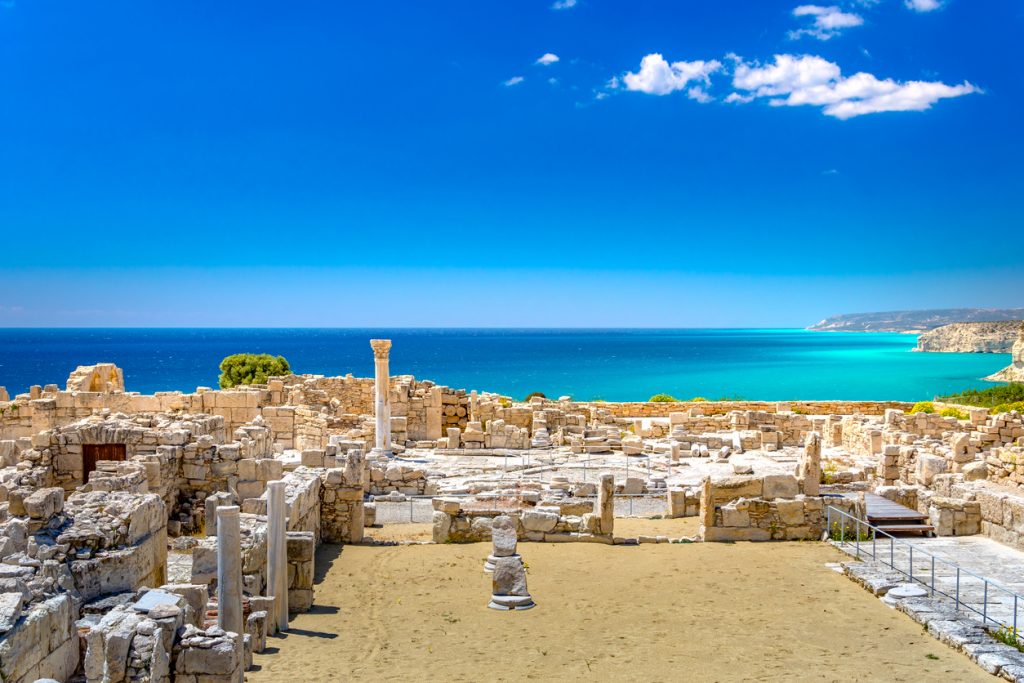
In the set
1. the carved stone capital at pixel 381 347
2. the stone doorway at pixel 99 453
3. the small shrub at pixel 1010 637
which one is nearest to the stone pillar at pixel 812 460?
the small shrub at pixel 1010 637

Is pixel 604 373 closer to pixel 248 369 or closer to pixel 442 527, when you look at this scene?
pixel 248 369

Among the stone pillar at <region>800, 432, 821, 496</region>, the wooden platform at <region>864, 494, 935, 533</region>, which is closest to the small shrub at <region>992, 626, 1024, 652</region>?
the wooden platform at <region>864, 494, 935, 533</region>

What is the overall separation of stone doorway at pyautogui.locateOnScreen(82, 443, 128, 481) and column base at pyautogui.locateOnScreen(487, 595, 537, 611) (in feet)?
25.4

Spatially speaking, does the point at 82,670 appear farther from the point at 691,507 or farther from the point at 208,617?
the point at 691,507

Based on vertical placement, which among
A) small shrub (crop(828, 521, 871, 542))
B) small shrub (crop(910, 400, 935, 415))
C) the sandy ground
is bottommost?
the sandy ground

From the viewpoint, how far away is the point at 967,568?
12969 mm

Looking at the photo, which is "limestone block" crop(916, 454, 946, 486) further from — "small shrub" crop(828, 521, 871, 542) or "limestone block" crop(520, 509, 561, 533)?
"limestone block" crop(520, 509, 561, 533)

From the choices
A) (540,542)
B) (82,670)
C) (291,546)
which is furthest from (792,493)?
(82,670)

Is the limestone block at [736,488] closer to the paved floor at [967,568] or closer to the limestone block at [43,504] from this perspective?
the paved floor at [967,568]

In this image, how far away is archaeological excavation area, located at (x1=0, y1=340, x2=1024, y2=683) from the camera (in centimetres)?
823

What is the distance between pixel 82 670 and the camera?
7.07m

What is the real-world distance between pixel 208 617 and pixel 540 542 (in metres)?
7.05

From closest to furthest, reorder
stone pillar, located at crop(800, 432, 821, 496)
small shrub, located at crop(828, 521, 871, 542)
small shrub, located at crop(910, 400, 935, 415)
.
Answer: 1. small shrub, located at crop(828, 521, 871, 542)
2. stone pillar, located at crop(800, 432, 821, 496)
3. small shrub, located at crop(910, 400, 935, 415)

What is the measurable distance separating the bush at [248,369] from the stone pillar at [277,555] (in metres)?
34.1
